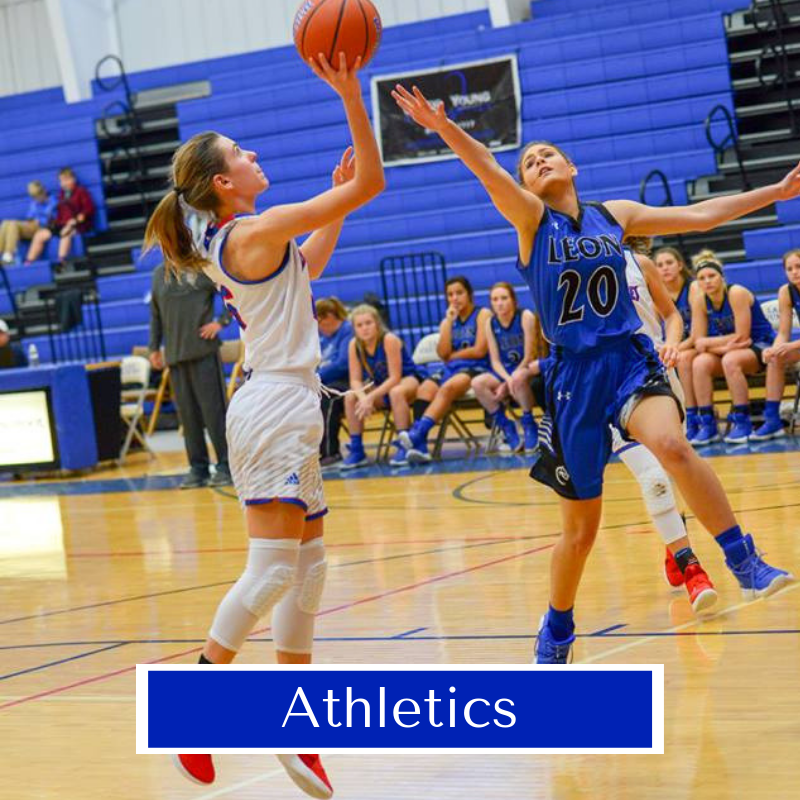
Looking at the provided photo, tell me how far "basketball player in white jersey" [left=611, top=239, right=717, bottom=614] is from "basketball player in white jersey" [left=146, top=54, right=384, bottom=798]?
156 centimetres

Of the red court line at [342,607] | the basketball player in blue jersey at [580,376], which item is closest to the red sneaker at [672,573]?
the basketball player in blue jersey at [580,376]

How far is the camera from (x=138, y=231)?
17641 millimetres

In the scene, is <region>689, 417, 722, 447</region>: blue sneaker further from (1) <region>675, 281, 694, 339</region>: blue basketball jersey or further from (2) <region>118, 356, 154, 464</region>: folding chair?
(2) <region>118, 356, 154, 464</region>: folding chair

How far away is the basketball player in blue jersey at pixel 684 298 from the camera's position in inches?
368

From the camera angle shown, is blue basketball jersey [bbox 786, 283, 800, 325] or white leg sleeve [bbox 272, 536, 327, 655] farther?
blue basketball jersey [bbox 786, 283, 800, 325]

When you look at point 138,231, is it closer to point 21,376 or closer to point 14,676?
point 21,376

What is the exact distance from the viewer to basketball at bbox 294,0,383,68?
11.7 ft

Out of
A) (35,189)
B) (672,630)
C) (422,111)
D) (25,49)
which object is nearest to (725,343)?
(672,630)

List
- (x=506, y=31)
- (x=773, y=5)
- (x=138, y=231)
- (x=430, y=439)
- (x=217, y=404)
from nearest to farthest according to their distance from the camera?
(x=217, y=404) → (x=430, y=439) → (x=773, y=5) → (x=506, y=31) → (x=138, y=231)

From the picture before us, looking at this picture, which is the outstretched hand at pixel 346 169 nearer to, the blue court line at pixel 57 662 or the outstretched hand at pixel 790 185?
the outstretched hand at pixel 790 185

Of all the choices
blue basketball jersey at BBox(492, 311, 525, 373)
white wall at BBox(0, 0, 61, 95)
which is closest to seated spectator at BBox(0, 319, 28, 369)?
blue basketball jersey at BBox(492, 311, 525, 373)

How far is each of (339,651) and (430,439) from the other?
22.7 ft

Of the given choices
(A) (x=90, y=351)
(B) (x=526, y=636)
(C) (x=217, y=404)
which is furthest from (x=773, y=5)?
(B) (x=526, y=636)

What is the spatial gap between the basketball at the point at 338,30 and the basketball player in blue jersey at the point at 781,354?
593cm
